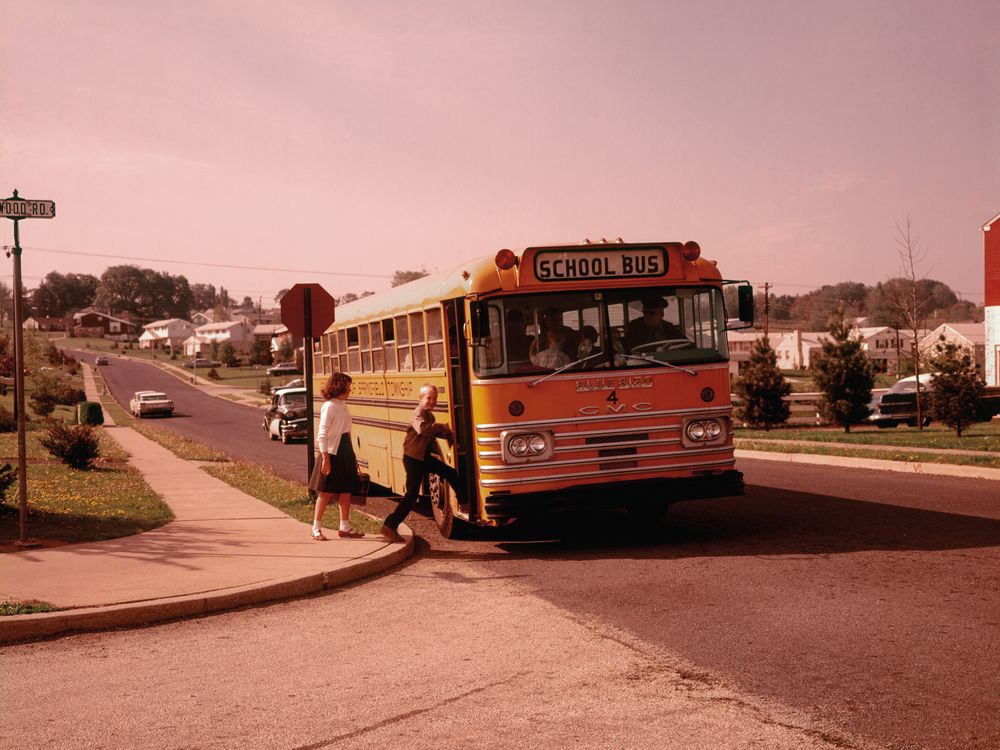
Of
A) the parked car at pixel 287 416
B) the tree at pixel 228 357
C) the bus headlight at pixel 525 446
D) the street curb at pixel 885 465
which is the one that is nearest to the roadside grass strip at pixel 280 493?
the bus headlight at pixel 525 446

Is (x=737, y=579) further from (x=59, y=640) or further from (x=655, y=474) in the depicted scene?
(x=59, y=640)

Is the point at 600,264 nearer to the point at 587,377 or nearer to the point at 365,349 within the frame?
the point at 587,377

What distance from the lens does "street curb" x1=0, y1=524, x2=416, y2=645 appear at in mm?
7000

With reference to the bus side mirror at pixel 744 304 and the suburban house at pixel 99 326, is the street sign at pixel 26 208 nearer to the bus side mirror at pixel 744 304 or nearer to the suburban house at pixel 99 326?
the bus side mirror at pixel 744 304

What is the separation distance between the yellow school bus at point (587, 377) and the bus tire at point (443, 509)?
0.54m

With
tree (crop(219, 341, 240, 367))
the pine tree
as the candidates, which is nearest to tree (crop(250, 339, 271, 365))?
tree (crop(219, 341, 240, 367))

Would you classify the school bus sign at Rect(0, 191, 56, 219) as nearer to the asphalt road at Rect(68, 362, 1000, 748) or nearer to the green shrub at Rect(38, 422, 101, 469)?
the asphalt road at Rect(68, 362, 1000, 748)

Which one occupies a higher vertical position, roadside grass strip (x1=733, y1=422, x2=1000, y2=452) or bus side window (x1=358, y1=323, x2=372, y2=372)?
bus side window (x1=358, y1=323, x2=372, y2=372)

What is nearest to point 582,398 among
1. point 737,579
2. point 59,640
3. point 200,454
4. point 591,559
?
point 591,559

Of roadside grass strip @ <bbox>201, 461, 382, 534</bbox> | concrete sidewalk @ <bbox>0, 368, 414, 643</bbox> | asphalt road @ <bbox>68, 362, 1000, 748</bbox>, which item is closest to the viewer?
asphalt road @ <bbox>68, 362, 1000, 748</bbox>

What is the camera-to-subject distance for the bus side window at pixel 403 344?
12.0 meters

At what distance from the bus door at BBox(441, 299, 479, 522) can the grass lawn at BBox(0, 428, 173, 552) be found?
380 centimetres

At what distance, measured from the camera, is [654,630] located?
6.63 meters

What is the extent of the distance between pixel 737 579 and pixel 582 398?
2.42m
